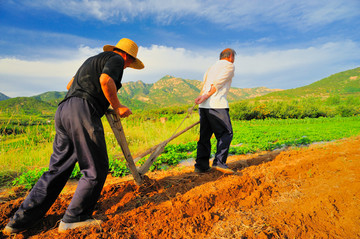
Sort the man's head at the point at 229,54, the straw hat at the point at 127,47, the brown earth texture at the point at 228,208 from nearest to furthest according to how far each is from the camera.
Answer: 1. the brown earth texture at the point at 228,208
2. the straw hat at the point at 127,47
3. the man's head at the point at 229,54

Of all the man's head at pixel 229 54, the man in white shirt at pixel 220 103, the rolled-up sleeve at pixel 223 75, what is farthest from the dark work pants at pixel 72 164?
the man's head at pixel 229 54

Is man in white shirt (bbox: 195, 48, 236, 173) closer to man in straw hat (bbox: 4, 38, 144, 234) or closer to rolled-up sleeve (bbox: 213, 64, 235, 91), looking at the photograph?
rolled-up sleeve (bbox: 213, 64, 235, 91)

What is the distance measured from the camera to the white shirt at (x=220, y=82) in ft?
12.1

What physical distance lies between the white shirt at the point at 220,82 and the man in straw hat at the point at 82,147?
1884 millimetres

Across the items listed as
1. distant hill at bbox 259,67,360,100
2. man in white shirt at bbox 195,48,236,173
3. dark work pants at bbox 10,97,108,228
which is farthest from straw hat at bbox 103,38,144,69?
distant hill at bbox 259,67,360,100

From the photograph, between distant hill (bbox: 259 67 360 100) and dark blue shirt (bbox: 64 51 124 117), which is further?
distant hill (bbox: 259 67 360 100)

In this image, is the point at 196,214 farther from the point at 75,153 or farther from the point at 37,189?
the point at 37,189

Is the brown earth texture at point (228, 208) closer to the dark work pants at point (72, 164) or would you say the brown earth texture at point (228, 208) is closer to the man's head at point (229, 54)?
the dark work pants at point (72, 164)

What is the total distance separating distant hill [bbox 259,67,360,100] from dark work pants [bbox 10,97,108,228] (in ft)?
234

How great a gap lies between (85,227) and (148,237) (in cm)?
65

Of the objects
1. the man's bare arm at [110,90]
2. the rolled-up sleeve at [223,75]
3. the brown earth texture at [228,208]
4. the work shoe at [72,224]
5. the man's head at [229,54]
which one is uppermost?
the man's head at [229,54]

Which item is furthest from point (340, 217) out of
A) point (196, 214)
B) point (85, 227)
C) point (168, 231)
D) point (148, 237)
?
point (85, 227)

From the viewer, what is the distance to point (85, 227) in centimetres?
204

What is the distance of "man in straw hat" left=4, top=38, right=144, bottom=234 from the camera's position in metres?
2.03
